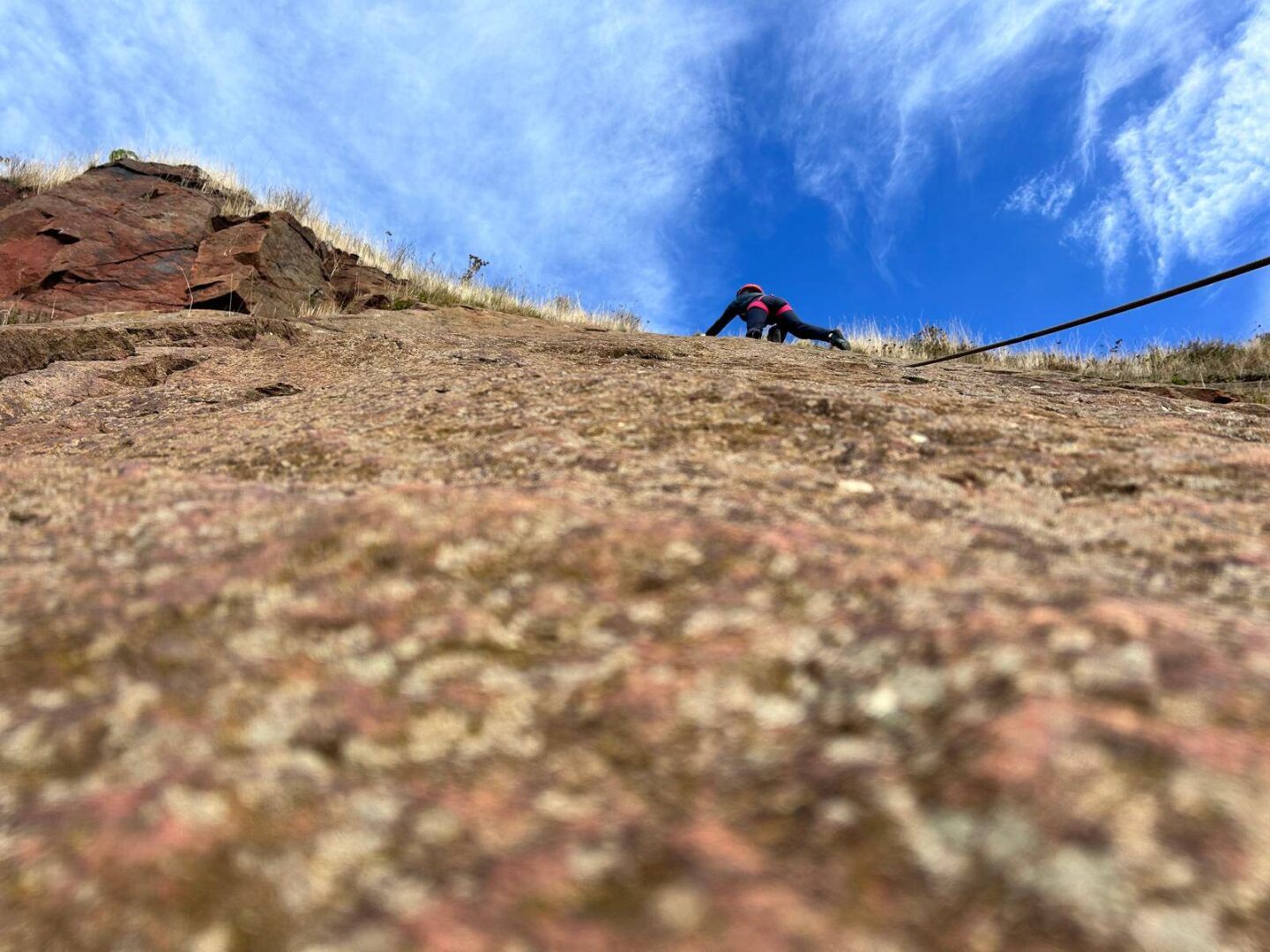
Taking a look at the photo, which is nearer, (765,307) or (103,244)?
(103,244)

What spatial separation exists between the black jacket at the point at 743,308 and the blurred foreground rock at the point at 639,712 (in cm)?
845

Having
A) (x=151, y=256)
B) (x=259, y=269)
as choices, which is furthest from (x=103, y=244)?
(x=259, y=269)

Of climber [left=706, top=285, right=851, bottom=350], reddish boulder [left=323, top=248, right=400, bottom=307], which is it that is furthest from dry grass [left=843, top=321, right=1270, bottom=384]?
reddish boulder [left=323, top=248, right=400, bottom=307]

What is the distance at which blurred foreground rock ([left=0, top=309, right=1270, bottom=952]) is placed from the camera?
0.67 m

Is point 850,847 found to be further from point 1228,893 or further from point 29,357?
point 29,357

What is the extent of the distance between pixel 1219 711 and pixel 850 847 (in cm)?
43

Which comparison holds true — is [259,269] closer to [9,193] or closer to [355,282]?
[355,282]

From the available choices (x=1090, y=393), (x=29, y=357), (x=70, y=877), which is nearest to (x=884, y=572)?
(x=70, y=877)

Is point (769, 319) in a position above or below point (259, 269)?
above

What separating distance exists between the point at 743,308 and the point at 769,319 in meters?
0.41

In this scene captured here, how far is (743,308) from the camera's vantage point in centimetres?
1015

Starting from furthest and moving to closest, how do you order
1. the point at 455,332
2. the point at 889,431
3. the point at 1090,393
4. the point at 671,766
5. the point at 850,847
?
1. the point at 455,332
2. the point at 1090,393
3. the point at 889,431
4. the point at 671,766
5. the point at 850,847

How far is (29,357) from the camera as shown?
14.6 feet

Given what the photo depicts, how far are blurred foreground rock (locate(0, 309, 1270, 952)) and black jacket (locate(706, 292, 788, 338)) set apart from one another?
333 inches
